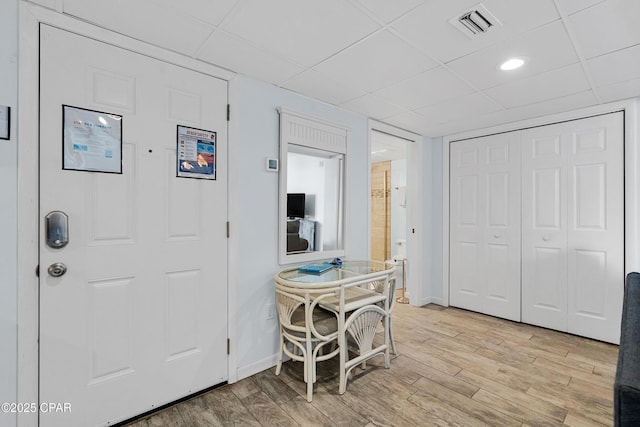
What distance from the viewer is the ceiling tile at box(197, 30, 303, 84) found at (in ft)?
6.05

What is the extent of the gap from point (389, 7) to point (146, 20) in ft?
4.29

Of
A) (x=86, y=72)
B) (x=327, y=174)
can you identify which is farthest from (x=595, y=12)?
(x=86, y=72)

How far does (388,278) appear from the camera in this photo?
2.41m

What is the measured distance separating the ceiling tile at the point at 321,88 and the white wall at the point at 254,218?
0.42 feet

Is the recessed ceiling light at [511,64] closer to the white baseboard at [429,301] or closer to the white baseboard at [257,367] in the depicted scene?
the white baseboard at [257,367]

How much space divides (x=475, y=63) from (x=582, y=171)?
1.92 m

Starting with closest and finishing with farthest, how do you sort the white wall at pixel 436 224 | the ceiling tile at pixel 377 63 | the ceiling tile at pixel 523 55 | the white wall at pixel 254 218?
the ceiling tile at pixel 523 55
the ceiling tile at pixel 377 63
the white wall at pixel 254 218
the white wall at pixel 436 224

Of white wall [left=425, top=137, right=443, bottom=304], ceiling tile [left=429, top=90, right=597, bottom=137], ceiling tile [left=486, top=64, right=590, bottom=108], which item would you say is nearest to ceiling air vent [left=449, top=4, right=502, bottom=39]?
ceiling tile [left=486, top=64, right=590, bottom=108]

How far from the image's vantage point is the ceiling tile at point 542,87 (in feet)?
7.36

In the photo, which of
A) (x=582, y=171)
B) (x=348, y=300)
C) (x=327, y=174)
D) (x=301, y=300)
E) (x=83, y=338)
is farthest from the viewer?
(x=582, y=171)

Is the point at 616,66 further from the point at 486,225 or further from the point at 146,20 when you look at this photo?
the point at 146,20

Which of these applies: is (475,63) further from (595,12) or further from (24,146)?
(24,146)

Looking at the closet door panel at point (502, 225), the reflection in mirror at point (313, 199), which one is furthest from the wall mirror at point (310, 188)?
the closet door panel at point (502, 225)

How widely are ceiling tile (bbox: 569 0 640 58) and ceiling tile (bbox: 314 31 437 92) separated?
0.79 meters
